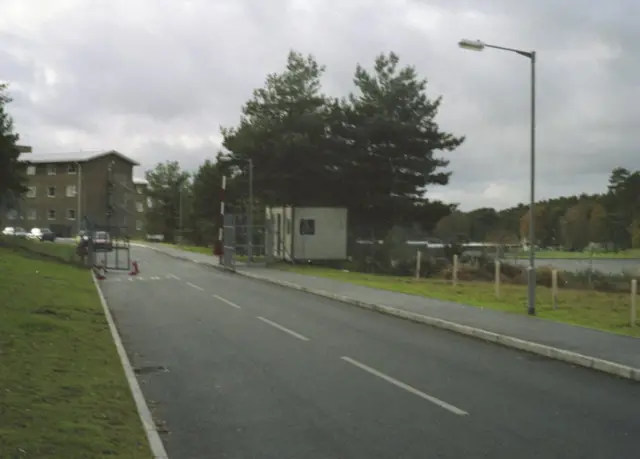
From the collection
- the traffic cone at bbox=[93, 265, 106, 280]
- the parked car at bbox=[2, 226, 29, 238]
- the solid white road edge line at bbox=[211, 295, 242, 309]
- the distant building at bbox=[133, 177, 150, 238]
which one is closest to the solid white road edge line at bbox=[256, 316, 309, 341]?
the solid white road edge line at bbox=[211, 295, 242, 309]

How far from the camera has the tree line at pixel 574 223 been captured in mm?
50344

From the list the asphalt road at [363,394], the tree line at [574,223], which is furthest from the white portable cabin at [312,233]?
the asphalt road at [363,394]

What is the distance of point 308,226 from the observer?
37.6 m

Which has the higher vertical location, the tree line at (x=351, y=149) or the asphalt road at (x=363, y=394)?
the tree line at (x=351, y=149)

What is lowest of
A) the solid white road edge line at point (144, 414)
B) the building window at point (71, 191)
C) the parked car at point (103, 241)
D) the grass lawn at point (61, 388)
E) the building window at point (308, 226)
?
the solid white road edge line at point (144, 414)

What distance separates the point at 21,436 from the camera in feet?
18.1

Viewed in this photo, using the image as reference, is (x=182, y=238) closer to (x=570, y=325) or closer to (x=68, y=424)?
(x=570, y=325)

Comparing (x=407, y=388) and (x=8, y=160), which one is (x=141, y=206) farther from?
(x=407, y=388)

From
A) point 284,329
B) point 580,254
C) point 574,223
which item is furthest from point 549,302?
point 580,254

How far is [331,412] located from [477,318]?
8742 millimetres

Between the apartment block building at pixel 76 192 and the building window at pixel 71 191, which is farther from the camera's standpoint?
the building window at pixel 71 191

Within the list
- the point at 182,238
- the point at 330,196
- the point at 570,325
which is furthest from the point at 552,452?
the point at 182,238

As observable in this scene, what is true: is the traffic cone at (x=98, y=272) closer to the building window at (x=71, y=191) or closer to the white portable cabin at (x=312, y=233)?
the white portable cabin at (x=312, y=233)

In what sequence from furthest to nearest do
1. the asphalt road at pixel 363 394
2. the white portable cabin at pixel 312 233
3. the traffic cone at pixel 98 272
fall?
the white portable cabin at pixel 312 233 → the traffic cone at pixel 98 272 → the asphalt road at pixel 363 394
